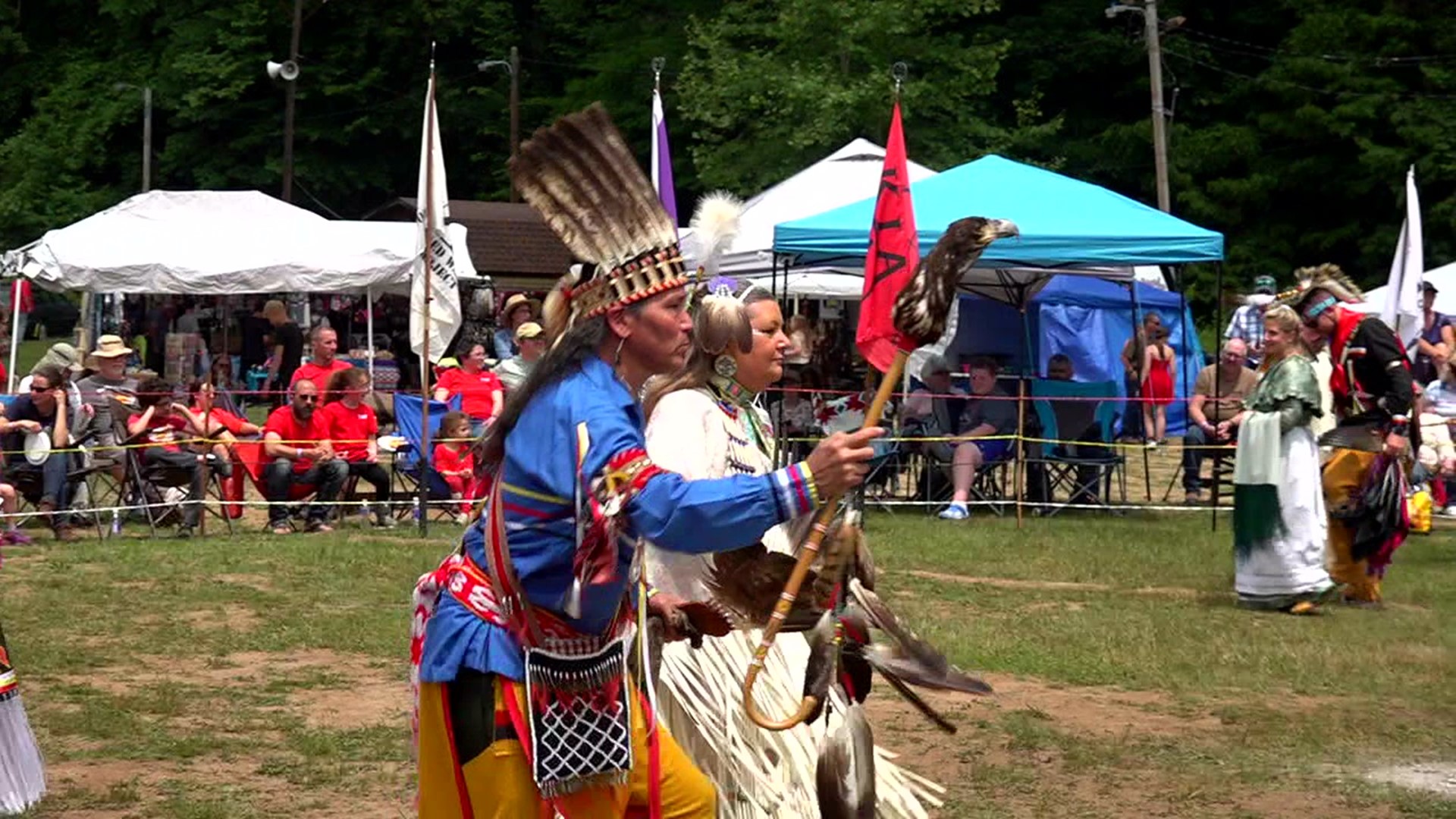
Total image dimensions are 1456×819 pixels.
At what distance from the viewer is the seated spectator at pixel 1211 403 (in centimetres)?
1633

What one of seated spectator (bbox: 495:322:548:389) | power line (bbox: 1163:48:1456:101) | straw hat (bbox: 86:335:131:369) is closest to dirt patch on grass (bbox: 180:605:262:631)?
seated spectator (bbox: 495:322:548:389)

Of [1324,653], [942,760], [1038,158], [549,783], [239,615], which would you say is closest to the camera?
[549,783]

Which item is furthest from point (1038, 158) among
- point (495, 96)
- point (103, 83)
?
point (103, 83)

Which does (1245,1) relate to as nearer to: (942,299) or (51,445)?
(51,445)

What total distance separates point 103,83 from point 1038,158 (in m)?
20.0

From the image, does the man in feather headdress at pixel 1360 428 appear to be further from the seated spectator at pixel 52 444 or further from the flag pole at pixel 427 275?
the seated spectator at pixel 52 444

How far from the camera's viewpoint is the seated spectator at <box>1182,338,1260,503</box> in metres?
16.3

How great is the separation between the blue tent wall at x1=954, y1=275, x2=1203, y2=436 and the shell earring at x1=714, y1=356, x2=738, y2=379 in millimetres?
12522

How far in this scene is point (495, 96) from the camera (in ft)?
143

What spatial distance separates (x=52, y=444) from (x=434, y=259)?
264cm

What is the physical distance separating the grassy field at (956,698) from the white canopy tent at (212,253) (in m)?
8.32

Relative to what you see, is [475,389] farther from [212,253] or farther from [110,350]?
[212,253]

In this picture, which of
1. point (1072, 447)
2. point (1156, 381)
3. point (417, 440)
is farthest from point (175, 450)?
point (1156, 381)

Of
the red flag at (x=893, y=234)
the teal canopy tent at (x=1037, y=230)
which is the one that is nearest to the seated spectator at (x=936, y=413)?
the teal canopy tent at (x=1037, y=230)
